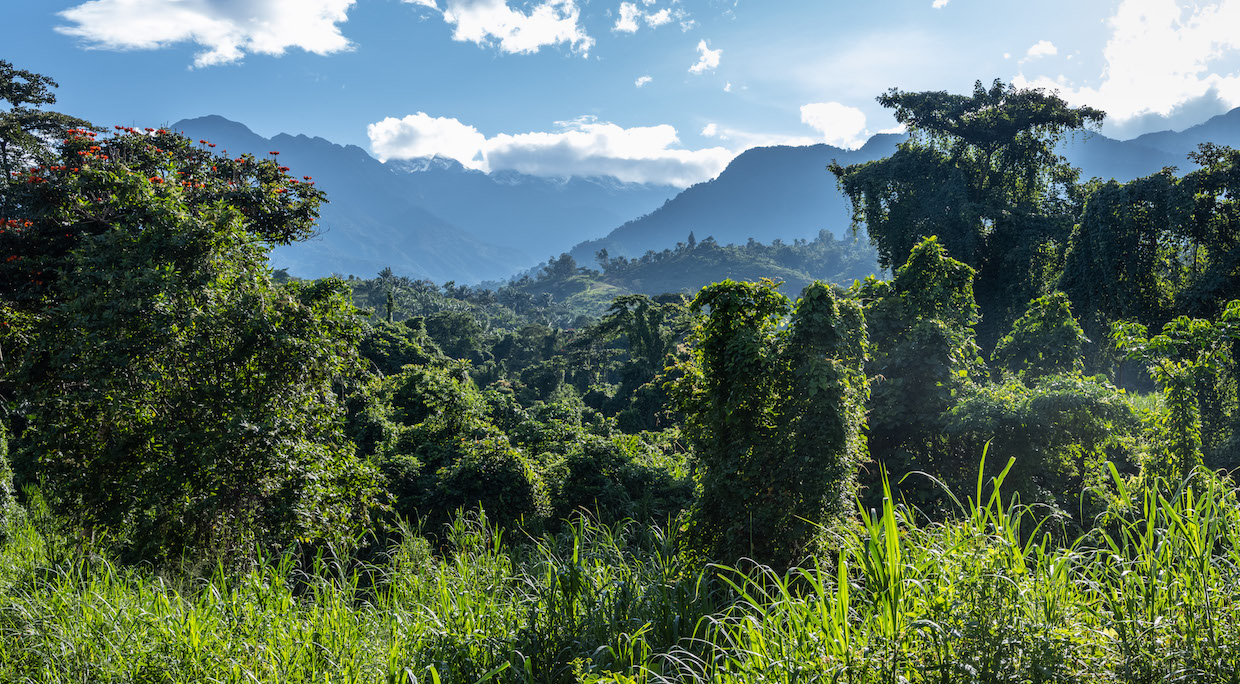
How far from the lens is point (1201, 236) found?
14094mm

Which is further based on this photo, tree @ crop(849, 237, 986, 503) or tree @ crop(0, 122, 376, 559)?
tree @ crop(849, 237, 986, 503)

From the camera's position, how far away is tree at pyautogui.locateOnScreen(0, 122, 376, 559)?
461 centimetres

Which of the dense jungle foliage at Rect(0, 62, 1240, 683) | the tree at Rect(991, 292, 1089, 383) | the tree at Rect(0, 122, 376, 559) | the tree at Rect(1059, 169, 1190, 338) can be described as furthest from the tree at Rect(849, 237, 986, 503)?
the tree at Rect(1059, 169, 1190, 338)

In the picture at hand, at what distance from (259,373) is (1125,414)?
27.4 ft

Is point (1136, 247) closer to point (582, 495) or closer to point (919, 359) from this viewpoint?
point (919, 359)

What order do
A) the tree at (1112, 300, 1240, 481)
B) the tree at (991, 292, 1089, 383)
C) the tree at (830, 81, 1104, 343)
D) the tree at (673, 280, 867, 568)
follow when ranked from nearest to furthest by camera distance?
1. the tree at (673, 280, 867, 568)
2. the tree at (1112, 300, 1240, 481)
3. the tree at (991, 292, 1089, 383)
4. the tree at (830, 81, 1104, 343)

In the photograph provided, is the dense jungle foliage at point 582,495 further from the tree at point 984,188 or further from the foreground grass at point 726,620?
the tree at point 984,188

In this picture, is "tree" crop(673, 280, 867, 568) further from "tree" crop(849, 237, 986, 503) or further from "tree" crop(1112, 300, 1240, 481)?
"tree" crop(1112, 300, 1240, 481)

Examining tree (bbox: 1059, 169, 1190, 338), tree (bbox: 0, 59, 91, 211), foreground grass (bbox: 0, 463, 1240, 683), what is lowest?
foreground grass (bbox: 0, 463, 1240, 683)

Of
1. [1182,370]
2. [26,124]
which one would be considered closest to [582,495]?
[1182,370]

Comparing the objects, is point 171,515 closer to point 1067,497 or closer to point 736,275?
point 1067,497

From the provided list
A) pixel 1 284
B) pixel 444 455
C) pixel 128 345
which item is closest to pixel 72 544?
pixel 128 345

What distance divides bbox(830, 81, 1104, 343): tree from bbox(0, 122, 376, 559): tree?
21.6 m

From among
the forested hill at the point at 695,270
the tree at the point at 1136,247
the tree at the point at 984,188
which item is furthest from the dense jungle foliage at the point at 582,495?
the forested hill at the point at 695,270
